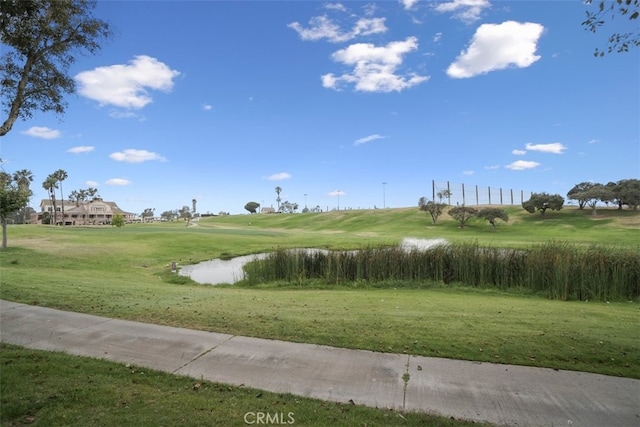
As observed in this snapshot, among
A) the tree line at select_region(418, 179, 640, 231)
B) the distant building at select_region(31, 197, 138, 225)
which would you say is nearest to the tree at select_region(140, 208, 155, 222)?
the distant building at select_region(31, 197, 138, 225)

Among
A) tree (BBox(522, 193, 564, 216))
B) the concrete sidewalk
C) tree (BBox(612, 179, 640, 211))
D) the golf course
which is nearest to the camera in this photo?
the golf course

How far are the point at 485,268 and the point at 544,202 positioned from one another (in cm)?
5832

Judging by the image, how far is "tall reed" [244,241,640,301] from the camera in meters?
13.0

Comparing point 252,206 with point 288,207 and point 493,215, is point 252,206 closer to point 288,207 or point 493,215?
point 288,207

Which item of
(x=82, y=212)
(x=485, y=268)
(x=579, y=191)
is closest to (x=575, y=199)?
(x=579, y=191)

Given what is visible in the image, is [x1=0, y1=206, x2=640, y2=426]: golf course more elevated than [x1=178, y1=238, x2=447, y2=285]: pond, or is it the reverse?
[x1=0, y1=206, x2=640, y2=426]: golf course

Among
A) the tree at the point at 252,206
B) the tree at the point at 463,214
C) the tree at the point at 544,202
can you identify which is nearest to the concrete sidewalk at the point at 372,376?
the tree at the point at 463,214

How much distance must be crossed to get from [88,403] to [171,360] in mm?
1325

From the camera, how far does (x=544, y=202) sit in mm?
64625

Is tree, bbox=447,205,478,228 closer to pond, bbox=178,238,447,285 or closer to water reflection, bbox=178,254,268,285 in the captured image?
pond, bbox=178,238,447,285

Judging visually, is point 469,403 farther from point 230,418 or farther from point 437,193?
point 437,193

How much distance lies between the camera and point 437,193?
262 ft

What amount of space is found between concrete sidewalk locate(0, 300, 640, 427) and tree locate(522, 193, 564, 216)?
6889 centimetres

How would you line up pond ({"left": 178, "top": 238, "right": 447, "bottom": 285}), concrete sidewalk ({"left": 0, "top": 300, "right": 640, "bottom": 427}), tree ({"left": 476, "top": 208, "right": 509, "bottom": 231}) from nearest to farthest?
concrete sidewalk ({"left": 0, "top": 300, "right": 640, "bottom": 427}), pond ({"left": 178, "top": 238, "right": 447, "bottom": 285}), tree ({"left": 476, "top": 208, "right": 509, "bottom": 231})
